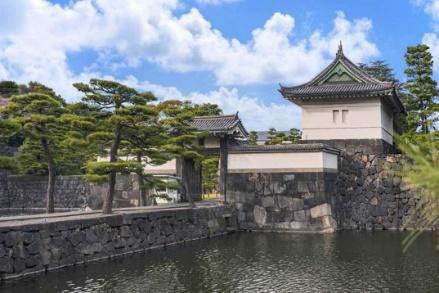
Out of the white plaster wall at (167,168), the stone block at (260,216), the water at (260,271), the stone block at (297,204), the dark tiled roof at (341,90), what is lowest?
the water at (260,271)

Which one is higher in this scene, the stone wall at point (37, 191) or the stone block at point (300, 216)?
the stone wall at point (37, 191)

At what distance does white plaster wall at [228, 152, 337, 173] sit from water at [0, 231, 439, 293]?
4.11 metres

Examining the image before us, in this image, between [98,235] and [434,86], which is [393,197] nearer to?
[434,86]

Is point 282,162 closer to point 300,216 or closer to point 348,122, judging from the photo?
point 300,216

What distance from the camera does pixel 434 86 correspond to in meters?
22.2

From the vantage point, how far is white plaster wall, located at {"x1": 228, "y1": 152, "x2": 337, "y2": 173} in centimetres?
1764

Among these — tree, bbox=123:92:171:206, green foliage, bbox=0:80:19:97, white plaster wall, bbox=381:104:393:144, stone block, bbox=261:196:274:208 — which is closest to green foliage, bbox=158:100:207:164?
tree, bbox=123:92:171:206

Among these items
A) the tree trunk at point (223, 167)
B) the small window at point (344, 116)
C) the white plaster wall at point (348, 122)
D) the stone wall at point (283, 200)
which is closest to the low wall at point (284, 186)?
the stone wall at point (283, 200)

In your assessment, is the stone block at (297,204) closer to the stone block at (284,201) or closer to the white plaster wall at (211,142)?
the stone block at (284,201)

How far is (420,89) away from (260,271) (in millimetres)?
15458

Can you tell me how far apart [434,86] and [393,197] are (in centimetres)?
695

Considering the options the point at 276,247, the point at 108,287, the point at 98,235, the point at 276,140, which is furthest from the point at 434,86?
the point at 108,287

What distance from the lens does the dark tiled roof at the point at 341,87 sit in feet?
62.4

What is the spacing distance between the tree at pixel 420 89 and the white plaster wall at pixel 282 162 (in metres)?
5.66
